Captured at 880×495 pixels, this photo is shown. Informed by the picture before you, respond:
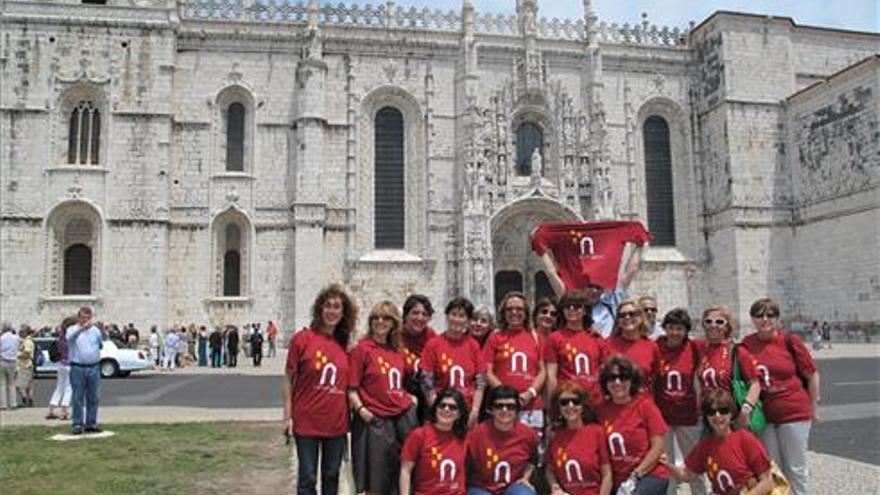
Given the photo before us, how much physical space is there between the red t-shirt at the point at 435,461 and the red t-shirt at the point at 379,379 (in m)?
0.53

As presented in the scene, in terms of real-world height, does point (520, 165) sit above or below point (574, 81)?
below

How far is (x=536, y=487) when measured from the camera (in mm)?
5387

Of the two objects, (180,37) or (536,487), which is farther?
(180,37)

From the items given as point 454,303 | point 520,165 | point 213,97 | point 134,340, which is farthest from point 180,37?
point 454,303

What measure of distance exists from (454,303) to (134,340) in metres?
21.8

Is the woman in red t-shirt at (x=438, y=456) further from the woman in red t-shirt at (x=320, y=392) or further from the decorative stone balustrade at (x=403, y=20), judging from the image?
the decorative stone balustrade at (x=403, y=20)

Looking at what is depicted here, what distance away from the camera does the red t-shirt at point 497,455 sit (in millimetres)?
5266

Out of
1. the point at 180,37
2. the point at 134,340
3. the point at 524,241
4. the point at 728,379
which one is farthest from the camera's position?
the point at 524,241

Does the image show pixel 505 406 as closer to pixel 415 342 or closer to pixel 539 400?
pixel 539 400

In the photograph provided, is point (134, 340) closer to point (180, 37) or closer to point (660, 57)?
point (180, 37)

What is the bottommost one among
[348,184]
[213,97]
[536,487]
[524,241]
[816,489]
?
[816,489]

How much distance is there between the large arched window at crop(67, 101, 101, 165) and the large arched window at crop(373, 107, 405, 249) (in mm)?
10591

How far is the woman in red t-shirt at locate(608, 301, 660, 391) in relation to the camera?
6156 millimetres

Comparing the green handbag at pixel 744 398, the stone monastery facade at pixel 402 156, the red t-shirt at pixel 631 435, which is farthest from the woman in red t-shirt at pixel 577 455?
the stone monastery facade at pixel 402 156
